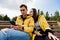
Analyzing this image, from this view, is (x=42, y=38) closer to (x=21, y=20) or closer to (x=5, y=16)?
(x=21, y=20)

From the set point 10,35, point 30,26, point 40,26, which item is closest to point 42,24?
point 40,26

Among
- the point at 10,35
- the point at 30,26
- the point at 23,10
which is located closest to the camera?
the point at 10,35

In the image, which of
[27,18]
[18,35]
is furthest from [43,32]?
[18,35]

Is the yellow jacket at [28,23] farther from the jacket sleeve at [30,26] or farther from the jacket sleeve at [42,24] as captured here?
the jacket sleeve at [42,24]

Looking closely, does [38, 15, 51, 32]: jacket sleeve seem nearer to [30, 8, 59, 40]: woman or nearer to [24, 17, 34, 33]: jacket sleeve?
[30, 8, 59, 40]: woman

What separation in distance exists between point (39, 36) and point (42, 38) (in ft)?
0.19

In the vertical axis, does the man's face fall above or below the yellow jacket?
above

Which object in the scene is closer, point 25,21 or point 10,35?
point 10,35

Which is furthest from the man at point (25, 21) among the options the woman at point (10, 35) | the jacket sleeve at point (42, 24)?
the woman at point (10, 35)

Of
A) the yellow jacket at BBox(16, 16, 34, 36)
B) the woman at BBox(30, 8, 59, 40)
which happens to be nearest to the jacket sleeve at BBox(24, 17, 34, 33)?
the yellow jacket at BBox(16, 16, 34, 36)

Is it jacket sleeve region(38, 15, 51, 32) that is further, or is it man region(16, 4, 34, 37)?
jacket sleeve region(38, 15, 51, 32)

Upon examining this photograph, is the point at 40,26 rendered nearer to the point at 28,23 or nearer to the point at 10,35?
the point at 28,23

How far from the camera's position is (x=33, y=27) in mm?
2701

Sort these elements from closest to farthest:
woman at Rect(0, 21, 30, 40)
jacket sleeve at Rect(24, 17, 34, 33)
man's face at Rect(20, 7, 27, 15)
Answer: woman at Rect(0, 21, 30, 40), jacket sleeve at Rect(24, 17, 34, 33), man's face at Rect(20, 7, 27, 15)
